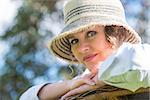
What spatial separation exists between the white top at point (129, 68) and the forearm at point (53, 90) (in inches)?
8.6

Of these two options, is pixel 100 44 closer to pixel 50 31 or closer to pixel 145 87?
pixel 145 87

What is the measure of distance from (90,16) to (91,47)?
9 cm

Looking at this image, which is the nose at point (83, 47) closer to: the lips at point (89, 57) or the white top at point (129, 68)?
the lips at point (89, 57)

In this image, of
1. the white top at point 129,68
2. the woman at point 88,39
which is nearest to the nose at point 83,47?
the woman at point 88,39

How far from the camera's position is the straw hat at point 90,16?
1312 millimetres

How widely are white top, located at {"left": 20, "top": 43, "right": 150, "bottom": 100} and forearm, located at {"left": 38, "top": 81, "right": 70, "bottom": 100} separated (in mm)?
218

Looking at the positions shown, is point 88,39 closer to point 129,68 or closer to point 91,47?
point 91,47

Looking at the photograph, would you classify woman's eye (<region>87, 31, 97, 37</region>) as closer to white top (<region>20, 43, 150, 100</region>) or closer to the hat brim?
the hat brim

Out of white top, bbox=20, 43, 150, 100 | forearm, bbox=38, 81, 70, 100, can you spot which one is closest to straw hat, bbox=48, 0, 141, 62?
forearm, bbox=38, 81, 70, 100

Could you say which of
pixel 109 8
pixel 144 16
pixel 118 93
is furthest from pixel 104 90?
pixel 144 16

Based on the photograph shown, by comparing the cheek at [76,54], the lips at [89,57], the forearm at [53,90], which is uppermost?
the cheek at [76,54]

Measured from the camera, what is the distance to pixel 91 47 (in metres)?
1.29

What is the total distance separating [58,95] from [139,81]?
1.07ft

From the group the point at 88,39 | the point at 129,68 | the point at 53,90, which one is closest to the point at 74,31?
the point at 88,39
